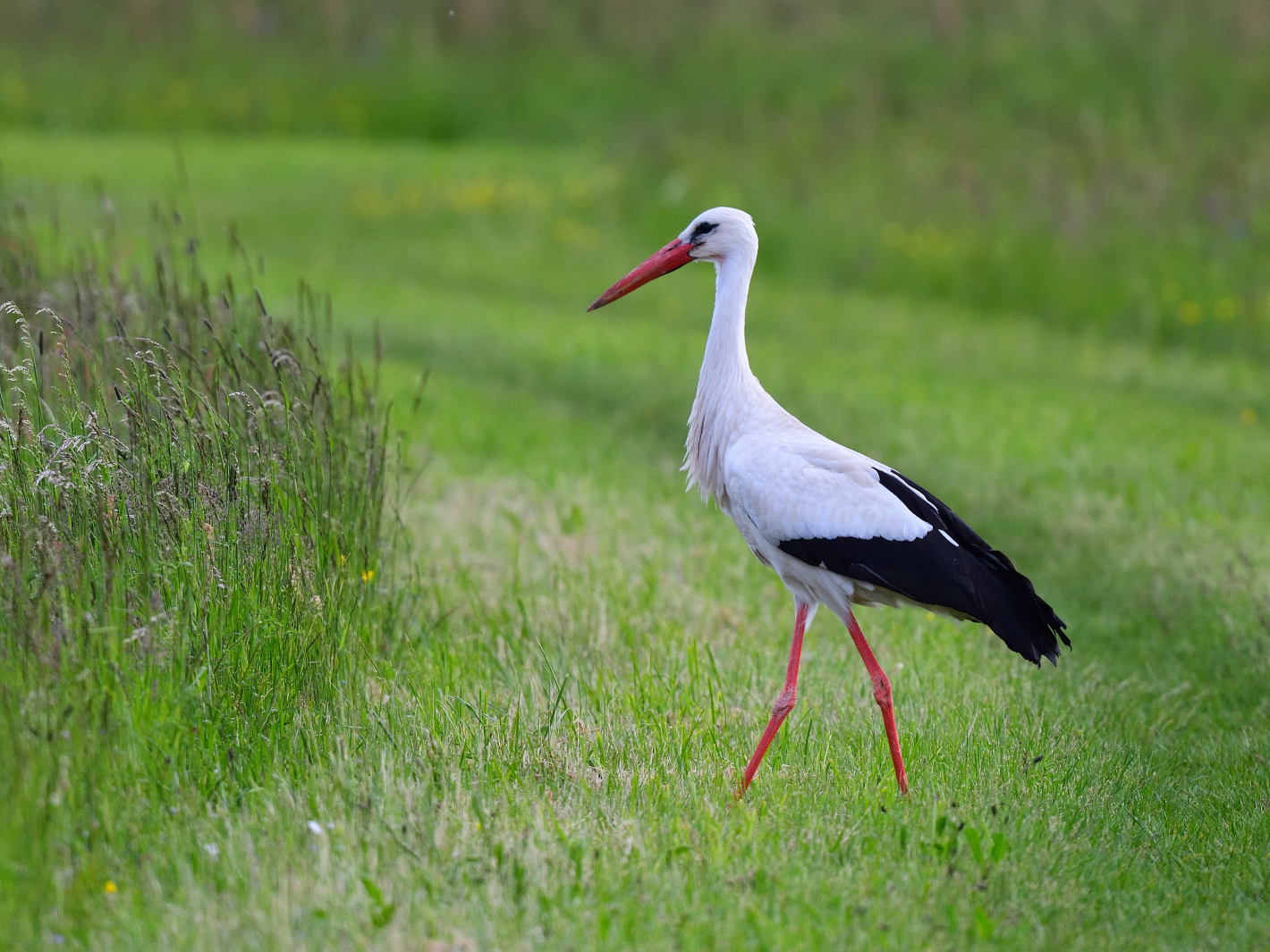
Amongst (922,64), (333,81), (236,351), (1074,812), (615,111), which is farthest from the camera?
(333,81)

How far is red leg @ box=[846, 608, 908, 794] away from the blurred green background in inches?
314

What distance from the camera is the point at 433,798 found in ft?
11.5

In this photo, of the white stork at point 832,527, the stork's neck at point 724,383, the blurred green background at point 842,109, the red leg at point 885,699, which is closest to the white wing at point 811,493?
the white stork at point 832,527

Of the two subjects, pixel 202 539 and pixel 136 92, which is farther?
pixel 136 92

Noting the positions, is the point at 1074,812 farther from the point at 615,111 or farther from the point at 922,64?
the point at 615,111

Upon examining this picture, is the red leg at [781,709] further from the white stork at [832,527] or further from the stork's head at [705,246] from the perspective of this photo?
the stork's head at [705,246]

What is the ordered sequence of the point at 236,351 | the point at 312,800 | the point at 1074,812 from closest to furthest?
1. the point at 312,800
2. the point at 1074,812
3. the point at 236,351

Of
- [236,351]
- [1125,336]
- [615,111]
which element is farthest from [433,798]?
[615,111]

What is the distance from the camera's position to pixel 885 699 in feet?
13.2

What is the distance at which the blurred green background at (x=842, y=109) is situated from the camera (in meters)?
12.4

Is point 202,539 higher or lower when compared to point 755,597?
higher

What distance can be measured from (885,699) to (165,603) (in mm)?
2093

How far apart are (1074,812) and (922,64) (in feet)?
52.1

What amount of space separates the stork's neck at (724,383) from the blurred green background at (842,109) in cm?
772
